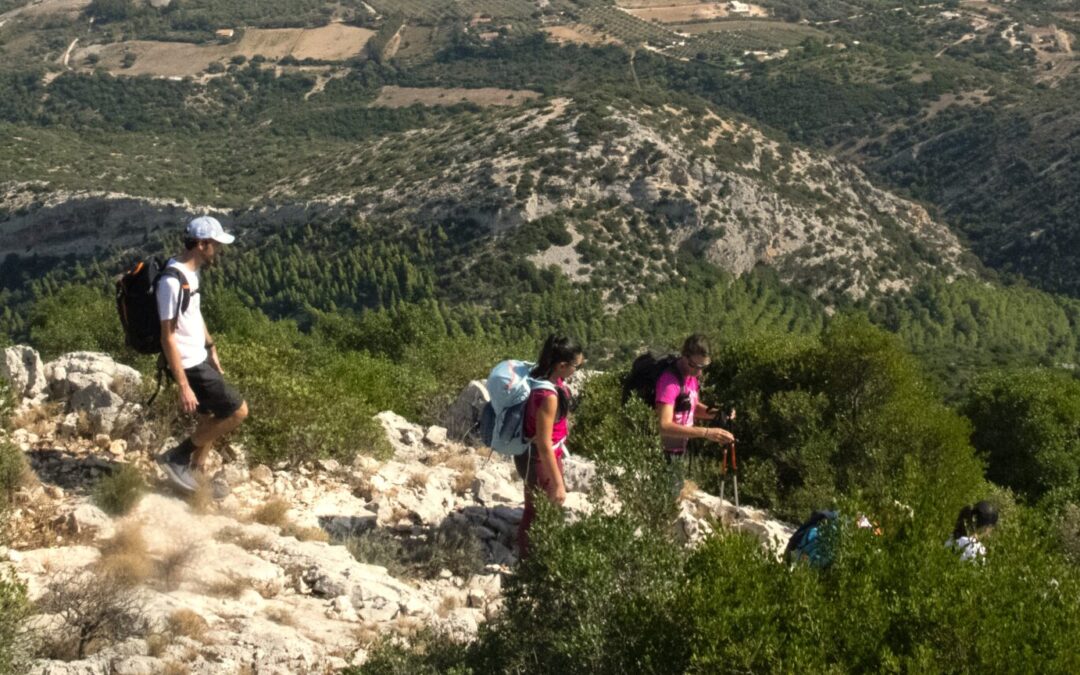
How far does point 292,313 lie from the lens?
71.6m

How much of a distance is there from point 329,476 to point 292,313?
63471mm

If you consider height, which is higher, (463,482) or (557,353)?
(557,353)

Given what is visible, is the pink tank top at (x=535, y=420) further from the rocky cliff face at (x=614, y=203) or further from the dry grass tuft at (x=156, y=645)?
the rocky cliff face at (x=614, y=203)

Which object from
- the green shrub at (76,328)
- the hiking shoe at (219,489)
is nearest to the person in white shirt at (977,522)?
the hiking shoe at (219,489)

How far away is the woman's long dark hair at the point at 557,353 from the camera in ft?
24.5

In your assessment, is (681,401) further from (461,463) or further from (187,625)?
(187,625)

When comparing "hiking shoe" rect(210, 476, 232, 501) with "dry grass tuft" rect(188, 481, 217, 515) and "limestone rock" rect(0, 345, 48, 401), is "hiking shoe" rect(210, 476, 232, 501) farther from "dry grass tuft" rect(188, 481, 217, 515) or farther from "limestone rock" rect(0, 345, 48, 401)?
"limestone rock" rect(0, 345, 48, 401)

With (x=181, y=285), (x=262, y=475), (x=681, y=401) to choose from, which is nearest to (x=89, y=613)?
(x=181, y=285)

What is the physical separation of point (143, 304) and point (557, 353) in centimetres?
280

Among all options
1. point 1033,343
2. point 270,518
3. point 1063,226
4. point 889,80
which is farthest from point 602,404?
point 889,80

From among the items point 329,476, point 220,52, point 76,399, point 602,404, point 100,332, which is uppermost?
point 76,399

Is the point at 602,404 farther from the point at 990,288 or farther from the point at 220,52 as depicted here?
the point at 220,52

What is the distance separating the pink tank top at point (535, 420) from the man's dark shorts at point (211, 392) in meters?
2.07

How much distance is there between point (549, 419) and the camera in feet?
24.3
